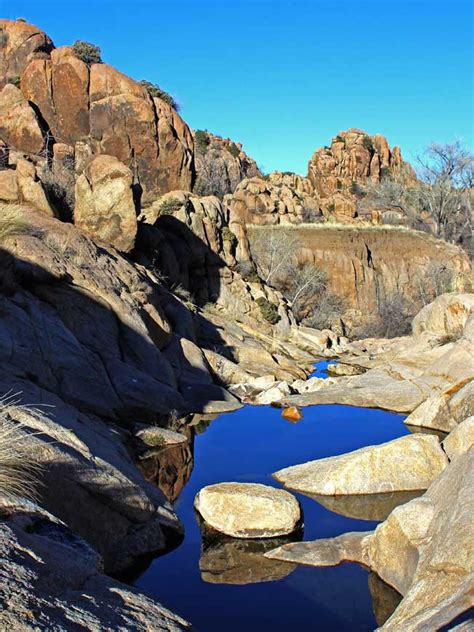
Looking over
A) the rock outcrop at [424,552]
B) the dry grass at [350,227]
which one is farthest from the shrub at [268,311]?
the rock outcrop at [424,552]

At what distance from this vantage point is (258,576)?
8984mm

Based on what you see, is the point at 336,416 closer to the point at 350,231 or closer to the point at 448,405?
the point at 448,405

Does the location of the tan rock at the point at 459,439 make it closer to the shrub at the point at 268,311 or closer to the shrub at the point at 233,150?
the shrub at the point at 268,311

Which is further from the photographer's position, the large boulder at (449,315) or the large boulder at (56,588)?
the large boulder at (449,315)

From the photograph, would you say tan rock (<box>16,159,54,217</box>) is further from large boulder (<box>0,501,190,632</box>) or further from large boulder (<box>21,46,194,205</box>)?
large boulder (<box>21,46,194,205</box>)

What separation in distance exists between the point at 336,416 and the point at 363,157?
198 feet

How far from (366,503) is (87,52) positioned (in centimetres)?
3966

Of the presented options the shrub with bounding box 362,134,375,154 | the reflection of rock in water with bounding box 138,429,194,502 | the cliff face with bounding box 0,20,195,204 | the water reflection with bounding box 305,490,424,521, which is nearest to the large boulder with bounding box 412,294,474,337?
the reflection of rock in water with bounding box 138,429,194,502

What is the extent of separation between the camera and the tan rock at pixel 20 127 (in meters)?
37.2

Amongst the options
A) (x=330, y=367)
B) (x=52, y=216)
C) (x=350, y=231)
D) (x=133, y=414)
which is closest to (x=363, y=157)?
(x=350, y=231)

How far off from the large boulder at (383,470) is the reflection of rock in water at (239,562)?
2.26 meters

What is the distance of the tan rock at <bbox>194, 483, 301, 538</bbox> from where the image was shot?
401 inches

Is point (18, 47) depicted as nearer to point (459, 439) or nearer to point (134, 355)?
point (134, 355)

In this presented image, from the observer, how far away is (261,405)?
20.6 metres
